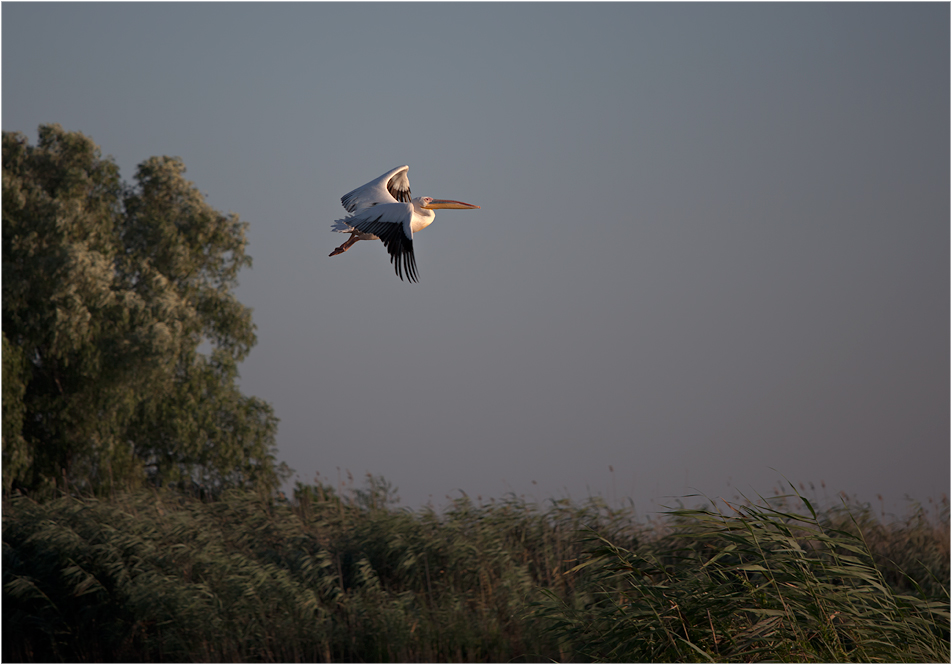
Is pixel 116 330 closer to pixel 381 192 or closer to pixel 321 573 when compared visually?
pixel 321 573

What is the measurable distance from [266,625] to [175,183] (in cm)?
1163

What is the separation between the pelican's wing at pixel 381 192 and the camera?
193 inches

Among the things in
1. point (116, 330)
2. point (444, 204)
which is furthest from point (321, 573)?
point (116, 330)

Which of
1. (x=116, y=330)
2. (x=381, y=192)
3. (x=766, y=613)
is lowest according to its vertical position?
(x=766, y=613)

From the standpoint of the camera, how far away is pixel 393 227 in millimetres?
4344

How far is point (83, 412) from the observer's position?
16.4m

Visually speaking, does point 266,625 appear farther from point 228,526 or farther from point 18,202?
point 18,202

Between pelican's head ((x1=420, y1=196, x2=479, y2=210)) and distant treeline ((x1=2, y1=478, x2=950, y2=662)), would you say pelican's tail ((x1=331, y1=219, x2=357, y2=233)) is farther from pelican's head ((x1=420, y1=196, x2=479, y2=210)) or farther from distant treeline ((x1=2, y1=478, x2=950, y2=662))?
distant treeline ((x1=2, y1=478, x2=950, y2=662))

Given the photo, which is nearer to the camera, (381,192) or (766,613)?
(766,613)

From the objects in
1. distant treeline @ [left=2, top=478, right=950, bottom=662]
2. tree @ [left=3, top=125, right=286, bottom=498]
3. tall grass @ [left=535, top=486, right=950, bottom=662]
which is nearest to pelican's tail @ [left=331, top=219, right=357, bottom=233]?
tall grass @ [left=535, top=486, right=950, bottom=662]

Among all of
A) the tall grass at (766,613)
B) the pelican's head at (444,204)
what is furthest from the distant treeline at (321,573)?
the pelican's head at (444,204)

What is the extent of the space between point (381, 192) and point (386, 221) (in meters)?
0.71

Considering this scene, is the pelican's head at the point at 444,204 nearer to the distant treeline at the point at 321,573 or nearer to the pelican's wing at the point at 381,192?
the pelican's wing at the point at 381,192

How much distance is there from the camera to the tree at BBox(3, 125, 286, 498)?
51.5 feet
